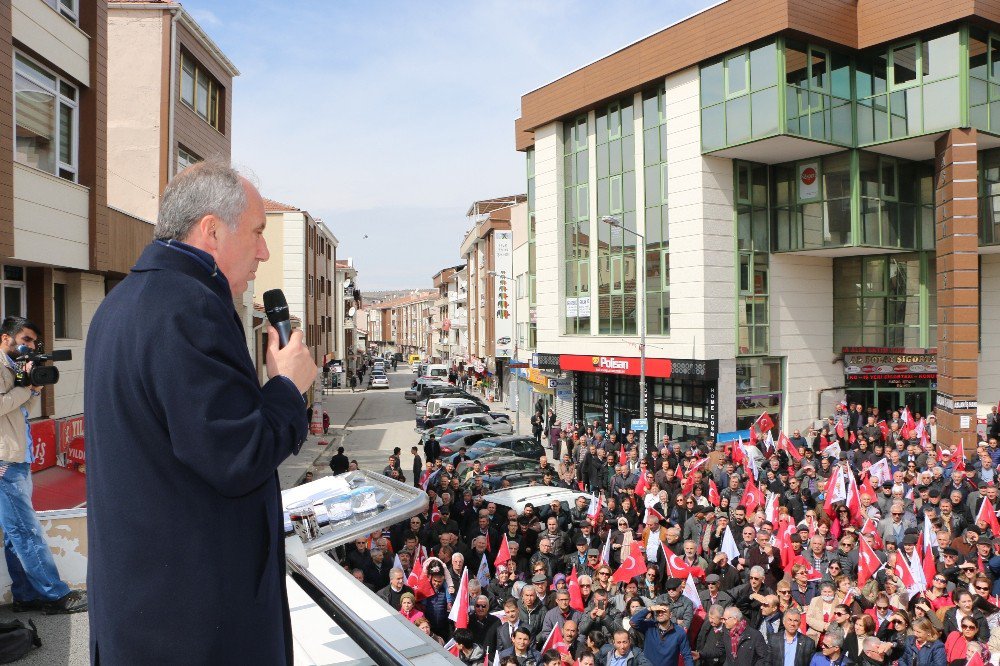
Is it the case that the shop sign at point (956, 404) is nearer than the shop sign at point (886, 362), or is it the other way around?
the shop sign at point (956, 404)

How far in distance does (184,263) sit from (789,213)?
27.9 meters

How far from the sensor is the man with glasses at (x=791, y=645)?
753 cm

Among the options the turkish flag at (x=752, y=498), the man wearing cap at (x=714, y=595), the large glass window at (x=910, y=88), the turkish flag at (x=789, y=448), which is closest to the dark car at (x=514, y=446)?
the turkish flag at (x=789, y=448)

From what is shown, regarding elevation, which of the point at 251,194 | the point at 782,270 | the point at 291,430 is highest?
the point at 782,270

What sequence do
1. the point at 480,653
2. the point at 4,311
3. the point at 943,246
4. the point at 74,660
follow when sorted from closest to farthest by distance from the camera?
the point at 74,660 → the point at 480,653 → the point at 4,311 → the point at 943,246

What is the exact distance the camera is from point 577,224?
3158cm

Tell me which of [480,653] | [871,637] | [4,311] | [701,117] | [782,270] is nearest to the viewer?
[871,637]

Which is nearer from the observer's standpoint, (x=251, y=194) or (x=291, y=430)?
(x=291, y=430)

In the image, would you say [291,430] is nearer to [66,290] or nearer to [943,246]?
[66,290]

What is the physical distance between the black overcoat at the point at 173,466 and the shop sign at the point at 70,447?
1160 cm

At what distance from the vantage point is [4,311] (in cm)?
1118

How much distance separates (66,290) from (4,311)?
5.93ft

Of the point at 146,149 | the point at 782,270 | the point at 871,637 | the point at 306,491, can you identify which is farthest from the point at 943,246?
the point at 306,491

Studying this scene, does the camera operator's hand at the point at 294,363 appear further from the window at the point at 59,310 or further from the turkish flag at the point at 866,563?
the window at the point at 59,310
